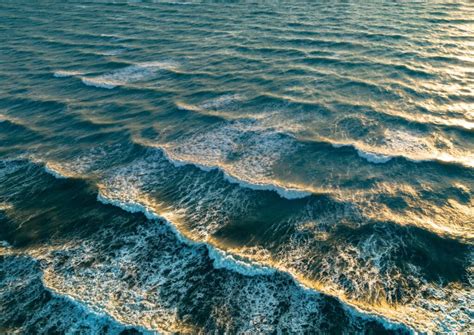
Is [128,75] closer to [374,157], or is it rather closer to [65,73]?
[65,73]

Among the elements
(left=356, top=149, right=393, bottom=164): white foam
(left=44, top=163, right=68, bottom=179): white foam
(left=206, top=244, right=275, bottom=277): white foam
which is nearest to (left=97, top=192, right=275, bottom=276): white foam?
(left=206, top=244, right=275, bottom=277): white foam

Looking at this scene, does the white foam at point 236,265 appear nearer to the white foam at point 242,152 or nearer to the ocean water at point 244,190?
the ocean water at point 244,190

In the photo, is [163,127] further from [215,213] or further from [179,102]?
[215,213]

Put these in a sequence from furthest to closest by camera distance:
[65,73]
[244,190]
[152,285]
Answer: [65,73]
[244,190]
[152,285]

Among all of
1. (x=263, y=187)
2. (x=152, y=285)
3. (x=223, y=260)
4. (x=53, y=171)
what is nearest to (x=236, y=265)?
(x=223, y=260)

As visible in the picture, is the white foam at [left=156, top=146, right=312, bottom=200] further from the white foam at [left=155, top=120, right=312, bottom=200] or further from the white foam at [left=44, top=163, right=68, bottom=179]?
the white foam at [left=44, top=163, right=68, bottom=179]

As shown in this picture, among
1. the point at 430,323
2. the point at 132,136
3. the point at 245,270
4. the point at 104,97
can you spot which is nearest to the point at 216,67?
the point at 104,97

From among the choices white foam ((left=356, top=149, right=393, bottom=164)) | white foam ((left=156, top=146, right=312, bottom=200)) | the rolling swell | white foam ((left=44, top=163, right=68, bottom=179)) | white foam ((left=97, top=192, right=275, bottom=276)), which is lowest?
white foam ((left=44, top=163, right=68, bottom=179))

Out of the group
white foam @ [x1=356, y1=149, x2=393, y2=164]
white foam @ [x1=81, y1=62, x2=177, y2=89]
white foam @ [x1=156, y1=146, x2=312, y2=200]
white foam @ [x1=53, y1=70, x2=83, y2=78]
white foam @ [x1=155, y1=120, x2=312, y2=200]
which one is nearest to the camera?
white foam @ [x1=156, y1=146, x2=312, y2=200]

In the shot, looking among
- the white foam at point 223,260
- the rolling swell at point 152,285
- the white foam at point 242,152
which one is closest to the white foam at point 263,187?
the white foam at point 242,152
